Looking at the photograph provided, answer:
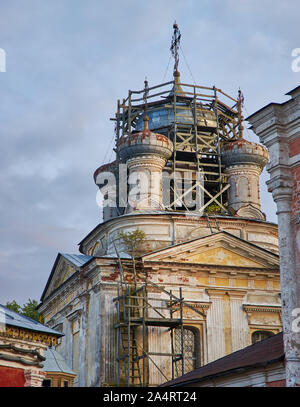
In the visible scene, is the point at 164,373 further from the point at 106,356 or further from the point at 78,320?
the point at 78,320

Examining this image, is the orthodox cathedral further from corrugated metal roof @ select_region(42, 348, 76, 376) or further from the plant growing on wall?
corrugated metal roof @ select_region(42, 348, 76, 376)

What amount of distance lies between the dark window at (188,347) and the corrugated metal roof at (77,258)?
463cm

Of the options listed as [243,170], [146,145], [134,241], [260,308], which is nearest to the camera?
[260,308]

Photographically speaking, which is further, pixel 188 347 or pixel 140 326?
pixel 188 347

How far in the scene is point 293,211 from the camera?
1312 centimetres

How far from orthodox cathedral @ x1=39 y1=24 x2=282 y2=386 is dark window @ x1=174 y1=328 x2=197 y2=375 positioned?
0.03 metres

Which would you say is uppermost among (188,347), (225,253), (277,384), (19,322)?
(225,253)

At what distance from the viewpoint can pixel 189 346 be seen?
23844mm

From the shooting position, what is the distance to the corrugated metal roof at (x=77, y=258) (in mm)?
26433

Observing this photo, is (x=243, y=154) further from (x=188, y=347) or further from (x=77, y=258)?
(x=188, y=347)

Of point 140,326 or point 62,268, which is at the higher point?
point 62,268

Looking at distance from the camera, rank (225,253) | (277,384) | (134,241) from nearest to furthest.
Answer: (277,384)
(225,253)
(134,241)

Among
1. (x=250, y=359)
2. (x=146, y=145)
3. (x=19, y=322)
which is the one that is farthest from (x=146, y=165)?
(x=250, y=359)

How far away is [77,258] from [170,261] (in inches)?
191
